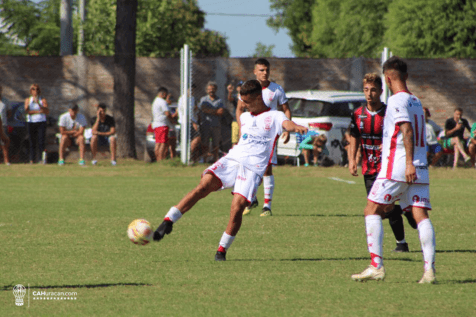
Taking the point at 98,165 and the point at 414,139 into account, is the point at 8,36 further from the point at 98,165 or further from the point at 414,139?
the point at 414,139

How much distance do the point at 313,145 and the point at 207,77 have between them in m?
4.66

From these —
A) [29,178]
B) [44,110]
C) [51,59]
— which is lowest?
[29,178]

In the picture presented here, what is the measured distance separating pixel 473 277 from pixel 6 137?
1504 centimetres

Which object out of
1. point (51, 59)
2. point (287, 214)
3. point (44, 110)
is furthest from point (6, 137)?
point (287, 214)

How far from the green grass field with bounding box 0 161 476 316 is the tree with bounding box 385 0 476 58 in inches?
656

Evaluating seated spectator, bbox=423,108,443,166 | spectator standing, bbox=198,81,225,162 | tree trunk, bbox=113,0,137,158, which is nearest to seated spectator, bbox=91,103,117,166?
tree trunk, bbox=113,0,137,158

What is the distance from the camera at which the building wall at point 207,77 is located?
73.7 feet

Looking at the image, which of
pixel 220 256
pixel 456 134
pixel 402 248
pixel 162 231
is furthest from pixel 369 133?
pixel 456 134

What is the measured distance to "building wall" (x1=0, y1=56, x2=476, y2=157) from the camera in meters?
22.5

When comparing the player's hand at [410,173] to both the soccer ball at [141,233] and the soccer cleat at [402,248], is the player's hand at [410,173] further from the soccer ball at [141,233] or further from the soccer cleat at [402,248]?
the soccer ball at [141,233]

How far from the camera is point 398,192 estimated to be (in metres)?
6.24

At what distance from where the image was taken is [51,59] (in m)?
22.6

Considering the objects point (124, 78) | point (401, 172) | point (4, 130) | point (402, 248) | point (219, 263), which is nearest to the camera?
point (401, 172)

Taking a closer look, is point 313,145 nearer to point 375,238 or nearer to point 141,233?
point 141,233
